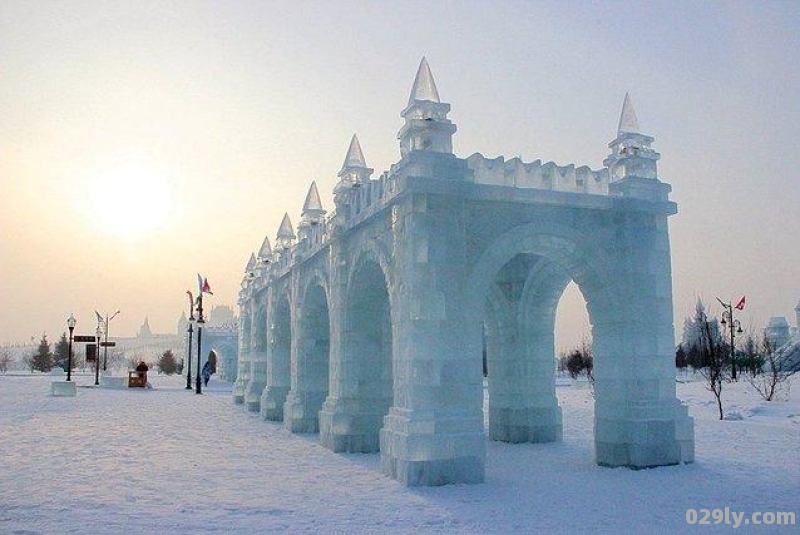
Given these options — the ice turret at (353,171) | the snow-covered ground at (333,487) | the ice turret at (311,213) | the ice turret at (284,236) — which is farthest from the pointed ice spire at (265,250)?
the ice turret at (353,171)

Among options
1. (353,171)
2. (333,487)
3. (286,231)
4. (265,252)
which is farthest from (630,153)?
(265,252)

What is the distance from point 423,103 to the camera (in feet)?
38.8

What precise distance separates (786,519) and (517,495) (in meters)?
3.45

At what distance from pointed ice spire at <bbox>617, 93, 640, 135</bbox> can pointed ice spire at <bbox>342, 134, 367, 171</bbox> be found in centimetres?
591

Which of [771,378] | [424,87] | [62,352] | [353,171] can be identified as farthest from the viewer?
[62,352]

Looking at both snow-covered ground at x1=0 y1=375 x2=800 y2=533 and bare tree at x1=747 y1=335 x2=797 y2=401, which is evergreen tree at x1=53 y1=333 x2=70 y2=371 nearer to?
snow-covered ground at x1=0 y1=375 x2=800 y2=533

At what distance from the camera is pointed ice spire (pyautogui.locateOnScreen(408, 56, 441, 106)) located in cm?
1200

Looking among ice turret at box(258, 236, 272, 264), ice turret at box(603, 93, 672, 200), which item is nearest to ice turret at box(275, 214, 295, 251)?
ice turret at box(258, 236, 272, 264)

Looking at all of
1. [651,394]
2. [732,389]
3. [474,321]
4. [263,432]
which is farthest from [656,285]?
[732,389]

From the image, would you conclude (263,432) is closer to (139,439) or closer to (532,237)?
(139,439)

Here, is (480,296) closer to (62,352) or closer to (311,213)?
(311,213)

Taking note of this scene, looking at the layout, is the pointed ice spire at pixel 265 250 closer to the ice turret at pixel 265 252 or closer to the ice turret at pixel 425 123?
the ice turret at pixel 265 252

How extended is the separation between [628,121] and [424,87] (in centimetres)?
454

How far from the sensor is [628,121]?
44.9 ft
